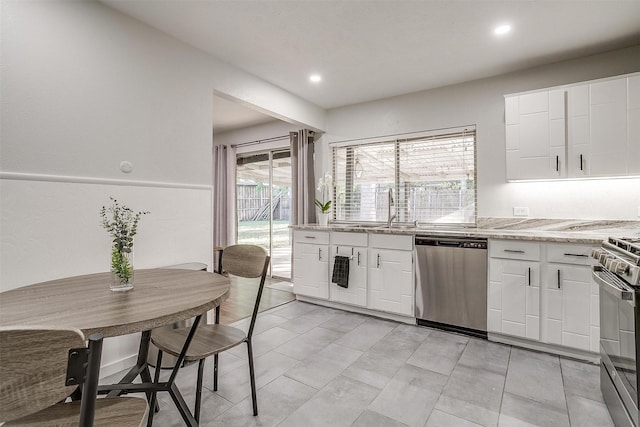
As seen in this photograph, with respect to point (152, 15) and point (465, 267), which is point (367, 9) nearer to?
point (152, 15)

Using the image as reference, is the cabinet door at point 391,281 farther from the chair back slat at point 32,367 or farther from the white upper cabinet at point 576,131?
the chair back slat at point 32,367

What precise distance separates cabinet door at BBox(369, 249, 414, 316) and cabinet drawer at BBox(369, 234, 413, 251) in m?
0.05

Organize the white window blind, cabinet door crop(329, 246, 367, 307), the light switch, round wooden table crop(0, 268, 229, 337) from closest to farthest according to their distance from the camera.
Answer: round wooden table crop(0, 268, 229, 337)
the light switch
cabinet door crop(329, 246, 367, 307)
the white window blind

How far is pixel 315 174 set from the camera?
4.83 metres

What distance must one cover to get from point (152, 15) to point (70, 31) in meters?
0.58

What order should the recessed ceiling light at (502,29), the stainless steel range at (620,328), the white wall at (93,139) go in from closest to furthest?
1. the stainless steel range at (620,328)
2. the white wall at (93,139)
3. the recessed ceiling light at (502,29)

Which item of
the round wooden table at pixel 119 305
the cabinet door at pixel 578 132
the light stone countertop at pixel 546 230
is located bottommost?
the round wooden table at pixel 119 305

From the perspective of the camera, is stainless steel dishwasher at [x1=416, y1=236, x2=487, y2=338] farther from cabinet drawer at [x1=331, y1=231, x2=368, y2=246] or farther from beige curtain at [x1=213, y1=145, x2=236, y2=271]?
beige curtain at [x1=213, y1=145, x2=236, y2=271]

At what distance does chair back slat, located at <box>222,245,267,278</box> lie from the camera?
1960 millimetres

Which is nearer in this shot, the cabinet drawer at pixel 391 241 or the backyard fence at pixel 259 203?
the cabinet drawer at pixel 391 241

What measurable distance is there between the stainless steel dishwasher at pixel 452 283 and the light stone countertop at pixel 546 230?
125 mm

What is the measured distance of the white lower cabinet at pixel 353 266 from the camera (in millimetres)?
3545

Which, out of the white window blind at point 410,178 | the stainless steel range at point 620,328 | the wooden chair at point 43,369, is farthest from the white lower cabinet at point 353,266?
the wooden chair at point 43,369

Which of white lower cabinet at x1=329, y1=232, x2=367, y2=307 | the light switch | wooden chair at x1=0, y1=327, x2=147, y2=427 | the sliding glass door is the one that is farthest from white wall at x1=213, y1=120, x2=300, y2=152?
wooden chair at x1=0, y1=327, x2=147, y2=427
